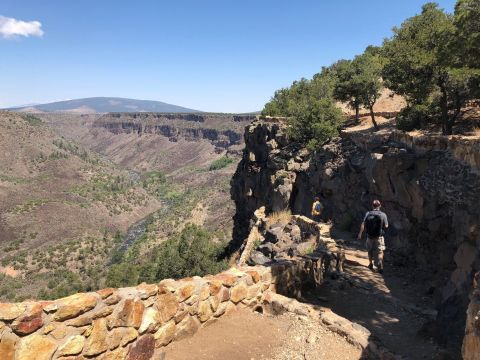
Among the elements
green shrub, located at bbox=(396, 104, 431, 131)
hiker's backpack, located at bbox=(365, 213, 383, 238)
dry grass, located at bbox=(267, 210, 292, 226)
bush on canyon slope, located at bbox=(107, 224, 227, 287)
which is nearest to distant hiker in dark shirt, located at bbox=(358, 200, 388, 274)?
hiker's backpack, located at bbox=(365, 213, 383, 238)

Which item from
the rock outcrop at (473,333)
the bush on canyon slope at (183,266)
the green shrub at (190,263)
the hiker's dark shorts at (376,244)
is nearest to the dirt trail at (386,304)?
the hiker's dark shorts at (376,244)

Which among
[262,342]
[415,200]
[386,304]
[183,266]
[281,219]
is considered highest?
[415,200]

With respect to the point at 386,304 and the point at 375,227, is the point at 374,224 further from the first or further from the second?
the point at 386,304

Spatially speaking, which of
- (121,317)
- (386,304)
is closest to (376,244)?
(386,304)

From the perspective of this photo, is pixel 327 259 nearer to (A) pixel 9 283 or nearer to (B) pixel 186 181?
(A) pixel 9 283

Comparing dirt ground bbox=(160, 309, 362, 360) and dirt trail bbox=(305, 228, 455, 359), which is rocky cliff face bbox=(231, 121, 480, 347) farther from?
dirt ground bbox=(160, 309, 362, 360)

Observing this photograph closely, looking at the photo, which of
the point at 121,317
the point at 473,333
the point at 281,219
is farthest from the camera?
the point at 281,219

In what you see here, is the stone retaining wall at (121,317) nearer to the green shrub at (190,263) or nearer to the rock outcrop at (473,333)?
the rock outcrop at (473,333)

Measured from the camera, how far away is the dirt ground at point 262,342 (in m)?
6.66

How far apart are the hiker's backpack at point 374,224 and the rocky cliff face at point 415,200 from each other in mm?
1930

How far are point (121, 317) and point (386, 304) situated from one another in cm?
721

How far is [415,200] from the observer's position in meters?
14.0

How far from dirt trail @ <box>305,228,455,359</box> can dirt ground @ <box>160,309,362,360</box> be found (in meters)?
1.32

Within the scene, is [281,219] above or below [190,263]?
above
